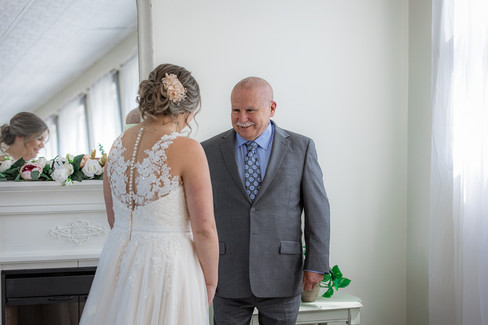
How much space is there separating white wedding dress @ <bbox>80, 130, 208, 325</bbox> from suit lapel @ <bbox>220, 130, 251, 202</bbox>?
→ 1.61 feet

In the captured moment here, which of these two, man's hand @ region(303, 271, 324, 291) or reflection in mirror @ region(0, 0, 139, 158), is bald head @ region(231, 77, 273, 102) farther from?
reflection in mirror @ region(0, 0, 139, 158)

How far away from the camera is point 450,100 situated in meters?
3.02

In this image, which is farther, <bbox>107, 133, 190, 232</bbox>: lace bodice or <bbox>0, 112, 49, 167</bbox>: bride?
<bbox>0, 112, 49, 167</bbox>: bride

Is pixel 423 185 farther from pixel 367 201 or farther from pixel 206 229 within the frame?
pixel 206 229

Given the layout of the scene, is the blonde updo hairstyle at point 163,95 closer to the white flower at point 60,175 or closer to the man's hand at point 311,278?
the man's hand at point 311,278

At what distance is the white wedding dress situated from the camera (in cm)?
192

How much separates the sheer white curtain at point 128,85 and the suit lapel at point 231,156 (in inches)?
41.2

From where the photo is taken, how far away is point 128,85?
3424 millimetres

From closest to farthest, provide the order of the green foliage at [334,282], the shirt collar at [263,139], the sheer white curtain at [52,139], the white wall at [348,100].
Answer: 1. the shirt collar at [263,139]
2. the green foliage at [334,282]
3. the sheer white curtain at [52,139]
4. the white wall at [348,100]

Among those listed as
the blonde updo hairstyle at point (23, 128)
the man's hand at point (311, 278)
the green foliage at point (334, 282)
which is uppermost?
the blonde updo hairstyle at point (23, 128)

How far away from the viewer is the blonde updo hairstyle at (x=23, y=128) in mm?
3299

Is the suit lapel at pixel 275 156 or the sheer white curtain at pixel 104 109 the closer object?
the suit lapel at pixel 275 156

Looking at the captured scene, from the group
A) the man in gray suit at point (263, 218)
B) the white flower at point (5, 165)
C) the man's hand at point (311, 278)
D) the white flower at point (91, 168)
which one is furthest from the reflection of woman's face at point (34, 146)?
the man's hand at point (311, 278)

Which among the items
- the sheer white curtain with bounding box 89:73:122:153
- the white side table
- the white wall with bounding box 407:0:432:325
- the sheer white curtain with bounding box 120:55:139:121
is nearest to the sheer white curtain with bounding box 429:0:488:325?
the white wall with bounding box 407:0:432:325
